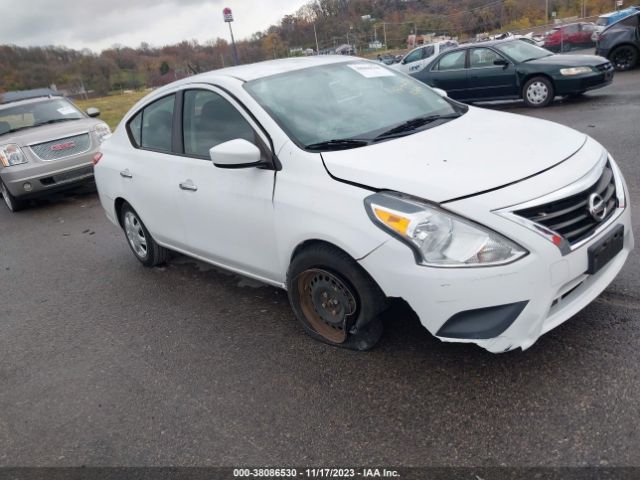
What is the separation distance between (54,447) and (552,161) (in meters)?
3.02

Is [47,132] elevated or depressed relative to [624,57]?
elevated

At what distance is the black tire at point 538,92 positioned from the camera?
35.0ft

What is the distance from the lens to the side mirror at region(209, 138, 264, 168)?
10.7ft

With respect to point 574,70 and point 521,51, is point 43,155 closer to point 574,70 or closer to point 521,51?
point 521,51

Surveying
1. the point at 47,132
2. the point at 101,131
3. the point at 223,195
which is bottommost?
the point at 223,195

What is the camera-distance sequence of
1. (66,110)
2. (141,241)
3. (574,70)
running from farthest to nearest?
(574,70), (66,110), (141,241)

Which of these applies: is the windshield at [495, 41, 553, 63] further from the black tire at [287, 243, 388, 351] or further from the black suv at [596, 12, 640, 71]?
the black tire at [287, 243, 388, 351]

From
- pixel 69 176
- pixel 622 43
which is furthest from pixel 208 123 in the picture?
pixel 622 43

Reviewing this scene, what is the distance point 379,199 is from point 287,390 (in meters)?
1.20

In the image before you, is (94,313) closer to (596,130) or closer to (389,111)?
(389,111)

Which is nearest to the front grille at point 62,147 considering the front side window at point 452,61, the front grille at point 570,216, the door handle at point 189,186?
the door handle at point 189,186

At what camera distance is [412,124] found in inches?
141

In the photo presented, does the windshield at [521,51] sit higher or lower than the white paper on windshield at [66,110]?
lower

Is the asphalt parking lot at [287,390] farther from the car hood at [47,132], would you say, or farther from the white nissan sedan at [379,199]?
the car hood at [47,132]
